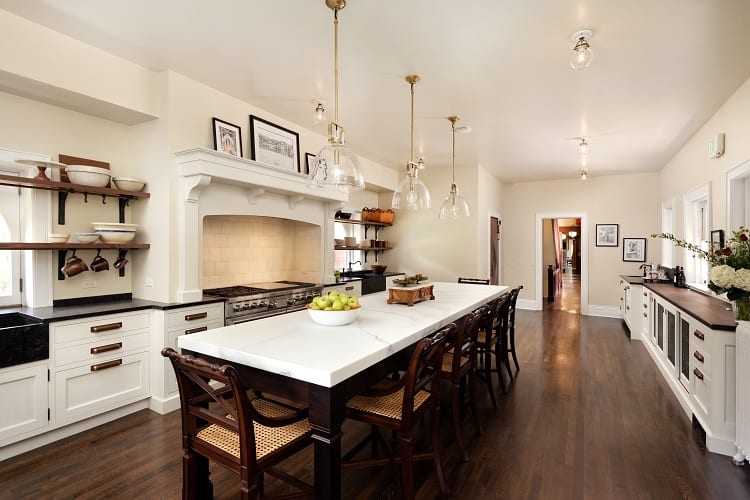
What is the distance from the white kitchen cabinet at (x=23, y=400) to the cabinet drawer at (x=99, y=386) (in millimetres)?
83

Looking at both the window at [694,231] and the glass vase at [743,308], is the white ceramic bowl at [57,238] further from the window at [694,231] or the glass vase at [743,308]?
the window at [694,231]

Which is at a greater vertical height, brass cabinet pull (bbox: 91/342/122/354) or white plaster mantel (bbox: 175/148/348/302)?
white plaster mantel (bbox: 175/148/348/302)

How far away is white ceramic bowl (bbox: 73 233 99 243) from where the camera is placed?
2.93m

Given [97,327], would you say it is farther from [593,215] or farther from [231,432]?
[593,215]

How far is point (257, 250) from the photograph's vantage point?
15.0ft

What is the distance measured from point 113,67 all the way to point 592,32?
11.4ft

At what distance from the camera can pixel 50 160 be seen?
2.96 m

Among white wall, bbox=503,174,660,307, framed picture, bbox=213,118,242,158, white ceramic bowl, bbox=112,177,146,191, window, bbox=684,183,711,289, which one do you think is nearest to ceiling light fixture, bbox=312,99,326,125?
framed picture, bbox=213,118,242,158

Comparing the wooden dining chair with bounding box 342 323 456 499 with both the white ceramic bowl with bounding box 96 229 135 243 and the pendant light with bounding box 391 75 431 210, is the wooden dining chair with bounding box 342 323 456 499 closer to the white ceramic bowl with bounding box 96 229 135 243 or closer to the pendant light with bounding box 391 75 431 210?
the pendant light with bounding box 391 75 431 210

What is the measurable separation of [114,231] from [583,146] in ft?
18.1

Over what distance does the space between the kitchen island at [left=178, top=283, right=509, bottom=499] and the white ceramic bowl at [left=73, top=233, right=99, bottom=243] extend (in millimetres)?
1657

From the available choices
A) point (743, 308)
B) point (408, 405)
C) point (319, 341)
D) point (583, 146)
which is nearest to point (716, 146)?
point (583, 146)

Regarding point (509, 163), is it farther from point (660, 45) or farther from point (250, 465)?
point (250, 465)

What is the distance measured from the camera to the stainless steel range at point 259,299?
11.5 feet
